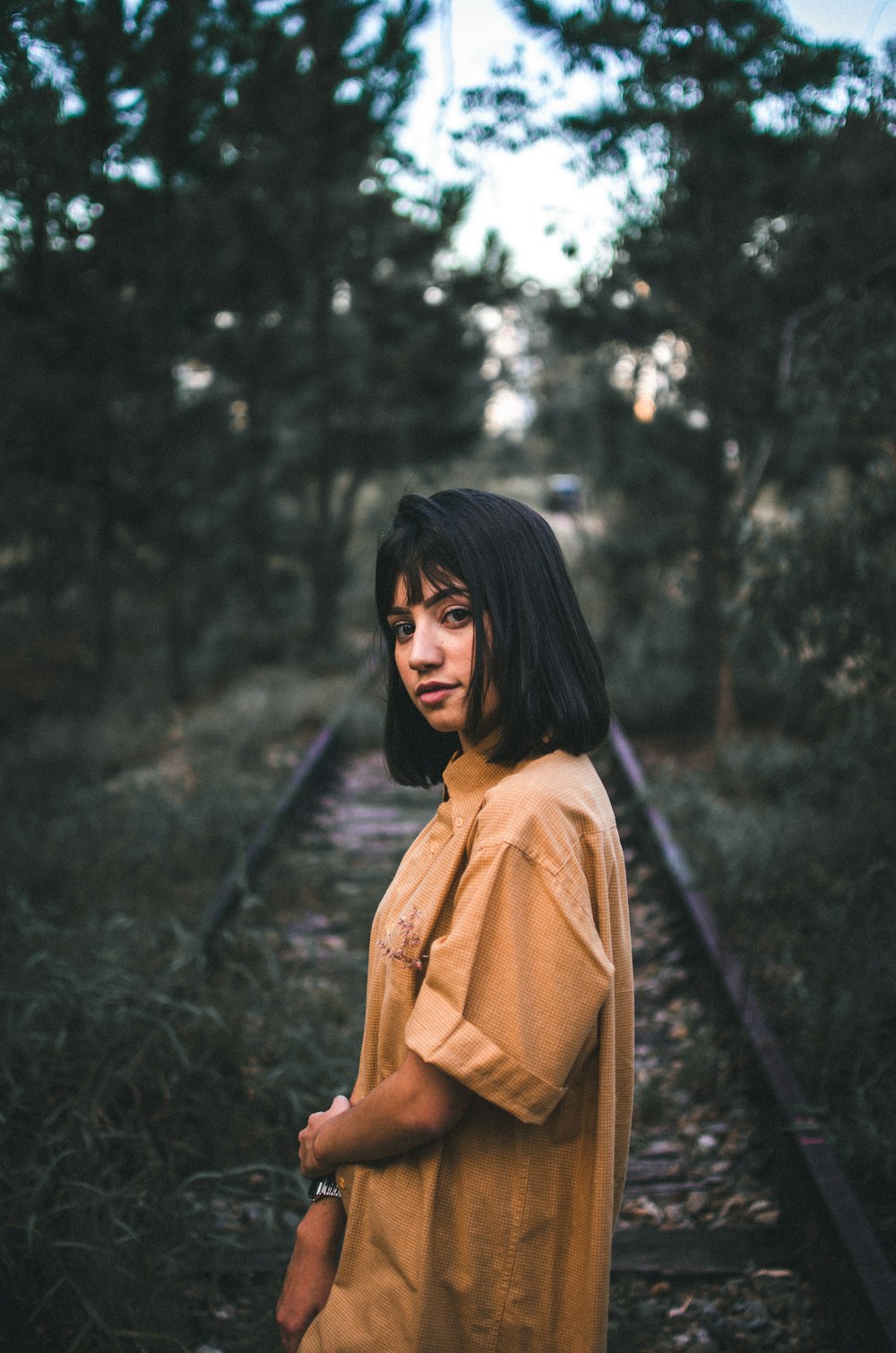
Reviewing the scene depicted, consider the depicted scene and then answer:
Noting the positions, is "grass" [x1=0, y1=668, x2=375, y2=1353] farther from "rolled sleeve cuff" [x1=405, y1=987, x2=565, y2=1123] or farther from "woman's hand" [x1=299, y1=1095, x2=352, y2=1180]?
"rolled sleeve cuff" [x1=405, y1=987, x2=565, y2=1123]

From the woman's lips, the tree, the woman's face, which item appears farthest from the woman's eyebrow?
the tree

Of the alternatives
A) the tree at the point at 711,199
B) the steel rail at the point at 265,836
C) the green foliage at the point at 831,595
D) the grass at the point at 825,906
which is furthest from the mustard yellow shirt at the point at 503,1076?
the tree at the point at 711,199

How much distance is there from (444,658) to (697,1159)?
2.25 m

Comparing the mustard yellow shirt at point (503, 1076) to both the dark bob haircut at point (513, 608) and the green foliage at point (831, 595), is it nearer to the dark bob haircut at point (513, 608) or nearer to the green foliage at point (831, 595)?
the dark bob haircut at point (513, 608)

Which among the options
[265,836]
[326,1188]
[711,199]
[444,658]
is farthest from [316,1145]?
[711,199]

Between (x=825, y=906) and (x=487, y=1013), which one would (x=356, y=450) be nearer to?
(x=825, y=906)

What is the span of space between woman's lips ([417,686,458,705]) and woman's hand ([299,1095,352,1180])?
1.86 ft

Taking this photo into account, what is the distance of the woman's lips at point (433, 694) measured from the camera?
1.46m

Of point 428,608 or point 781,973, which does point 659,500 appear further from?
point 428,608

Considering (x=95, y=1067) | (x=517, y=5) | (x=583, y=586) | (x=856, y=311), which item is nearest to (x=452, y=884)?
(x=95, y=1067)

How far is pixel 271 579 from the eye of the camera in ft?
49.5

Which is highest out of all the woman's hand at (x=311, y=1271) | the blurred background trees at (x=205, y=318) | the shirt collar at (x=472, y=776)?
the blurred background trees at (x=205, y=318)

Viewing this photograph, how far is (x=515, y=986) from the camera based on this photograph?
4.01ft

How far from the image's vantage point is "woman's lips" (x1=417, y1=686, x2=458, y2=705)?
146cm
